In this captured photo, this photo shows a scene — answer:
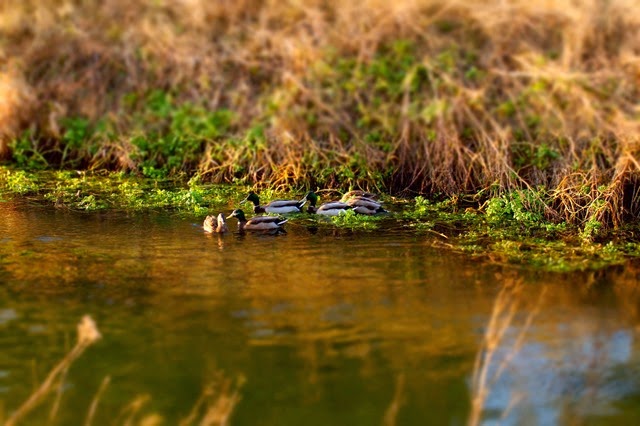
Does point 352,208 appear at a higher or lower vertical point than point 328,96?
lower

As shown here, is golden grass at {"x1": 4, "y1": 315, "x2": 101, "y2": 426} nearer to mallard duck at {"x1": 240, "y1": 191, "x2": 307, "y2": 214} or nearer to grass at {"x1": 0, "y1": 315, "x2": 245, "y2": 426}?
grass at {"x1": 0, "y1": 315, "x2": 245, "y2": 426}

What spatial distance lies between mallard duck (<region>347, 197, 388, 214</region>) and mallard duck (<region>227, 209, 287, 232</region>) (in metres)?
0.94

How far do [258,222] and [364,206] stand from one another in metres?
1.45

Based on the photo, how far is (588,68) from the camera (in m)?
17.2

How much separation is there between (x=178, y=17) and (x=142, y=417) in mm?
14107

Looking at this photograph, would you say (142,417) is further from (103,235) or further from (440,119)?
(440,119)

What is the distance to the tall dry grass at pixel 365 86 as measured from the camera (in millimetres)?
15047

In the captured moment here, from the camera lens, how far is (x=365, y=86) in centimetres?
1758

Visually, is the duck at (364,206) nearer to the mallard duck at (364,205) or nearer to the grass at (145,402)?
the mallard duck at (364,205)

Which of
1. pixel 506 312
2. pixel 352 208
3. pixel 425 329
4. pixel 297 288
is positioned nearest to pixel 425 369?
pixel 425 329

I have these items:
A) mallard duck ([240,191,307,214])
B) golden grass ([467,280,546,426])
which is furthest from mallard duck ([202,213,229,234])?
golden grass ([467,280,546,426])

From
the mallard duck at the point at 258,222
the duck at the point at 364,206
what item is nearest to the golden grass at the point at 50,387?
the mallard duck at the point at 258,222

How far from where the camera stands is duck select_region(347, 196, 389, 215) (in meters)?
13.5

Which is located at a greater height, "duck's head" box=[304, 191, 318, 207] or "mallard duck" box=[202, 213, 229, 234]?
"duck's head" box=[304, 191, 318, 207]
